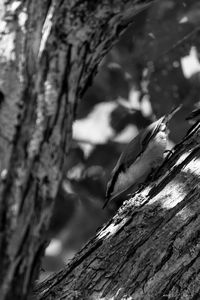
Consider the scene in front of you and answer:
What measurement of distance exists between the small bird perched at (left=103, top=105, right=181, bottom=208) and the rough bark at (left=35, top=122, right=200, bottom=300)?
859 mm

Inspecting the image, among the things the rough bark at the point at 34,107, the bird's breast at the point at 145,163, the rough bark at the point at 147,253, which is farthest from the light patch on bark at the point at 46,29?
the bird's breast at the point at 145,163

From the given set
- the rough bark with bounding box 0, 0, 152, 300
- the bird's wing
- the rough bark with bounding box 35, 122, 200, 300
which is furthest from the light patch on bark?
the bird's wing

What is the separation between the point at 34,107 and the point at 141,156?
2143mm

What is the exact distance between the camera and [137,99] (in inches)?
167

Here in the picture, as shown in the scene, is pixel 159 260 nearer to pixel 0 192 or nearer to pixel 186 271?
pixel 186 271

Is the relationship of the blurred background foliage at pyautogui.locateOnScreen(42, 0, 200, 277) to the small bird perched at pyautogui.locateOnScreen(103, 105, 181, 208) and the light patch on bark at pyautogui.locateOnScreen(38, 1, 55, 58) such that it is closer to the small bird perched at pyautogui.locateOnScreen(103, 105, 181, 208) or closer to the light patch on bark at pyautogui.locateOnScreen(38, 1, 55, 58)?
the small bird perched at pyautogui.locateOnScreen(103, 105, 181, 208)

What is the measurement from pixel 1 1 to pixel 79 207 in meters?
2.25

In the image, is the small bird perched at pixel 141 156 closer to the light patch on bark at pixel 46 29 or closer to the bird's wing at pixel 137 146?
the bird's wing at pixel 137 146

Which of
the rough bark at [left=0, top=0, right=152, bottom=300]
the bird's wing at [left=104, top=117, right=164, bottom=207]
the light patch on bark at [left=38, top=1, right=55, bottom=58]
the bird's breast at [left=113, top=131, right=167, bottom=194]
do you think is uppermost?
the bird's wing at [left=104, top=117, right=164, bottom=207]

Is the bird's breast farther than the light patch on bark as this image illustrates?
Yes

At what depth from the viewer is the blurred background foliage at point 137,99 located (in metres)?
3.96

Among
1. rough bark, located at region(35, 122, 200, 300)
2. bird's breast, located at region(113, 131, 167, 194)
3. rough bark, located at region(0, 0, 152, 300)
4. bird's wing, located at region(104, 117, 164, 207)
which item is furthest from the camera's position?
bird's wing, located at region(104, 117, 164, 207)

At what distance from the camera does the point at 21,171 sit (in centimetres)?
159

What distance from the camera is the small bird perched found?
3.59m
